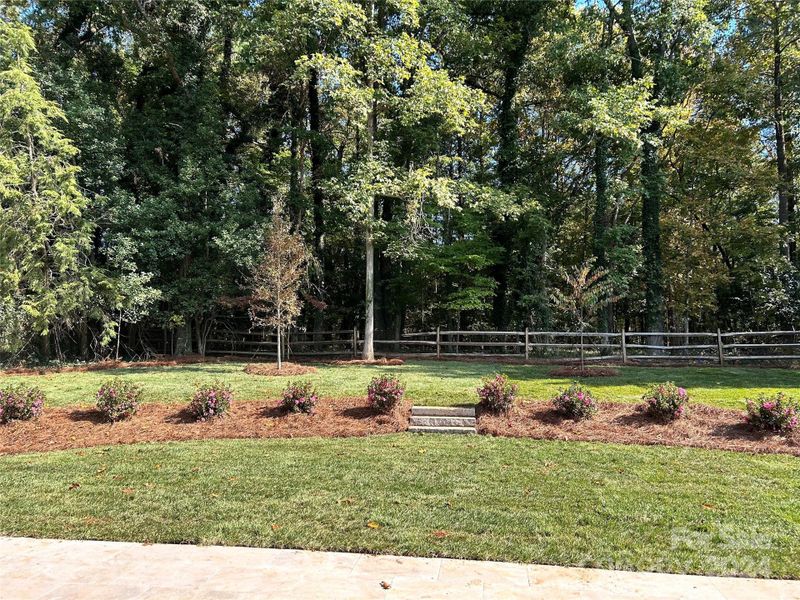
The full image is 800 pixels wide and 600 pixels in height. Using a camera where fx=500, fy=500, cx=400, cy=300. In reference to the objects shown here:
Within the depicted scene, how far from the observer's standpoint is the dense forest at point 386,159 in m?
15.6

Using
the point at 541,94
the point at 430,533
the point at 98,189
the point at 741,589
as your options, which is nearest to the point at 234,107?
the point at 98,189

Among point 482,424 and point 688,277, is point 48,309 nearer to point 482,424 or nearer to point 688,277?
point 482,424

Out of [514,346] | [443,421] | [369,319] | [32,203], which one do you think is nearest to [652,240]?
[514,346]

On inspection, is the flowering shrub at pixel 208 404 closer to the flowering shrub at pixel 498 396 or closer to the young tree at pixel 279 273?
the flowering shrub at pixel 498 396

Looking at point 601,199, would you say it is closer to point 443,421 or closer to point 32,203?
point 443,421

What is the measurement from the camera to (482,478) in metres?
5.48

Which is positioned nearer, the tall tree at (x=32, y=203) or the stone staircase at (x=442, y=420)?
the stone staircase at (x=442, y=420)

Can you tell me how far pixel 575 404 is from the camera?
7.90 metres

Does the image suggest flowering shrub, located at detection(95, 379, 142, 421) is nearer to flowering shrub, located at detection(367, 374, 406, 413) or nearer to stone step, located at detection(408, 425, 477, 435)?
flowering shrub, located at detection(367, 374, 406, 413)

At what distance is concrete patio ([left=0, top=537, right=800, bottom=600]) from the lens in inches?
124

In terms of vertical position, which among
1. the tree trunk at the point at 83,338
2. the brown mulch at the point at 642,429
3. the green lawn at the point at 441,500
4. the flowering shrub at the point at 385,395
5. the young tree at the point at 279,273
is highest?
the young tree at the point at 279,273

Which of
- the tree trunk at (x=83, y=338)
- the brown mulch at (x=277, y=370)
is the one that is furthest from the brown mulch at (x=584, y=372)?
the tree trunk at (x=83, y=338)

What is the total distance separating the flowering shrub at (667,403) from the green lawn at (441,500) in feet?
3.57

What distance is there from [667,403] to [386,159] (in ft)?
42.3
